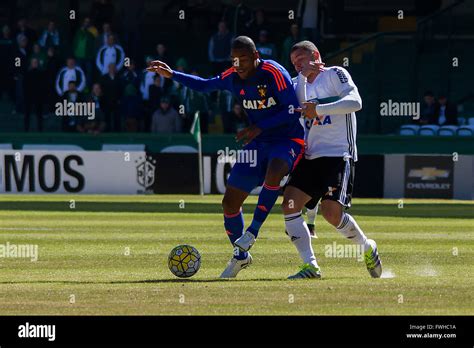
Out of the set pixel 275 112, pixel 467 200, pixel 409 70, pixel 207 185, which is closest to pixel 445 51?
pixel 409 70

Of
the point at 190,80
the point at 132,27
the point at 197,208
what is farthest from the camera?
the point at 132,27

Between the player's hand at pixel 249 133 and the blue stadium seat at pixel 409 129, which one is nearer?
A: the player's hand at pixel 249 133

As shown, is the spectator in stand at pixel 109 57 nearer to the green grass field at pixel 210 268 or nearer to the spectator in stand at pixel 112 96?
the spectator in stand at pixel 112 96

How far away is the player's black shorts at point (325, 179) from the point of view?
43.2ft

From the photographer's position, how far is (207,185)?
108 feet

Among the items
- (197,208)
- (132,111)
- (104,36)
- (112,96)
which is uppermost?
(104,36)

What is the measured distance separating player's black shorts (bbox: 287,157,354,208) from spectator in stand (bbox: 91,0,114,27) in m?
24.1

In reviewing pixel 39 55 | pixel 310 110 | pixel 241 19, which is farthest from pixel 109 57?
pixel 310 110

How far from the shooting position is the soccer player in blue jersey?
13.2 metres

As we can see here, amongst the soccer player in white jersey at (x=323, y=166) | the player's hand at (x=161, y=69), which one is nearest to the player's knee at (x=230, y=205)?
the soccer player in white jersey at (x=323, y=166)

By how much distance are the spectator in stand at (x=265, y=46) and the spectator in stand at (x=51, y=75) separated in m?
5.60

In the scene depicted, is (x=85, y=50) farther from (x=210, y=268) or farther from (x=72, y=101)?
(x=210, y=268)

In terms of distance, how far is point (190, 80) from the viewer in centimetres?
1383

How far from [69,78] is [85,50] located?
1227 millimetres
